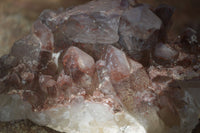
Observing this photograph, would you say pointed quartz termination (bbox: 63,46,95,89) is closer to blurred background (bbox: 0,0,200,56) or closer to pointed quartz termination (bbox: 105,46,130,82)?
pointed quartz termination (bbox: 105,46,130,82)

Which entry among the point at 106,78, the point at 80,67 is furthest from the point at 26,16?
the point at 106,78

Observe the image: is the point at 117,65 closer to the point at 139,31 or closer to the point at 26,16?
the point at 139,31

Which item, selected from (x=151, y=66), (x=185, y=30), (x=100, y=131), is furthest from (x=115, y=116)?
(x=185, y=30)

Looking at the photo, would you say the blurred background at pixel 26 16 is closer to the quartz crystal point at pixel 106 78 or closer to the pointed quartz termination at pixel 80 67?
the quartz crystal point at pixel 106 78

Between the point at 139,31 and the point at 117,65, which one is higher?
the point at 139,31

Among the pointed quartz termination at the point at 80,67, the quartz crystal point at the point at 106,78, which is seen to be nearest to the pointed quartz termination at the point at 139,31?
the quartz crystal point at the point at 106,78

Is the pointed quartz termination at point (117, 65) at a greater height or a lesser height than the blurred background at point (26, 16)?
lesser

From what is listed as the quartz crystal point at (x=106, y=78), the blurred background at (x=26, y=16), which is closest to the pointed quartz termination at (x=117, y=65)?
the quartz crystal point at (x=106, y=78)

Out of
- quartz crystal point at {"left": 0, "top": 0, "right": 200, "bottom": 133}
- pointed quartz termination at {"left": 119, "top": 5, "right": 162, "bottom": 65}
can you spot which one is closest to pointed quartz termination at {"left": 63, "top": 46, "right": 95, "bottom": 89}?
quartz crystal point at {"left": 0, "top": 0, "right": 200, "bottom": 133}
